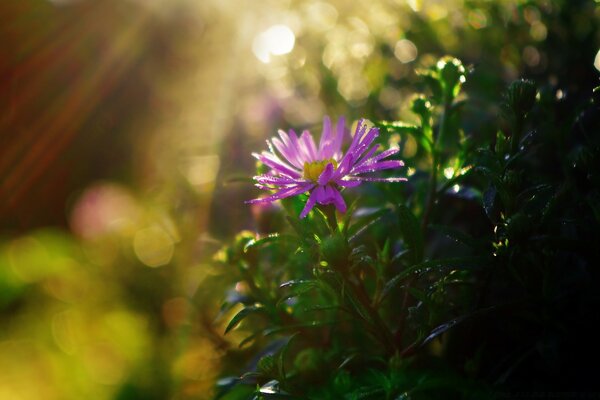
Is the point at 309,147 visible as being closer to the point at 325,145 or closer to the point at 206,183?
the point at 325,145

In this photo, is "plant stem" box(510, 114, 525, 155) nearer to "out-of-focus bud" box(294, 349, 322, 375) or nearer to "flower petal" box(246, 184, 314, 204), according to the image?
"flower petal" box(246, 184, 314, 204)

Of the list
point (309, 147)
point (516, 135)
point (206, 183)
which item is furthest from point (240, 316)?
point (206, 183)

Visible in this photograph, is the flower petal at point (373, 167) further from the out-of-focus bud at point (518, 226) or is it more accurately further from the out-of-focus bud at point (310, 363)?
the out-of-focus bud at point (310, 363)

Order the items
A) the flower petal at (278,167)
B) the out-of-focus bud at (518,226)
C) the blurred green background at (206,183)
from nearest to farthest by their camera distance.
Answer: the out-of-focus bud at (518,226) < the flower petal at (278,167) < the blurred green background at (206,183)

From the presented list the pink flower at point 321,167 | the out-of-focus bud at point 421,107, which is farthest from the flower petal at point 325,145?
the out-of-focus bud at point 421,107

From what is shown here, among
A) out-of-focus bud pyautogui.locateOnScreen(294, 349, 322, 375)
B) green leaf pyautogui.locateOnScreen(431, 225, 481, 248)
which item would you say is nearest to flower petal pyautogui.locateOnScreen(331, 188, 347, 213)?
green leaf pyautogui.locateOnScreen(431, 225, 481, 248)

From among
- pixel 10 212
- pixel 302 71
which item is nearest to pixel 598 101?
pixel 302 71
